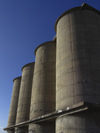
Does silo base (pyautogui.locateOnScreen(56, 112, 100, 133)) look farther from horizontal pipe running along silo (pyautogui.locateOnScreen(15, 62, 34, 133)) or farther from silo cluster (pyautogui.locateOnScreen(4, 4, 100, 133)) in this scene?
horizontal pipe running along silo (pyautogui.locateOnScreen(15, 62, 34, 133))

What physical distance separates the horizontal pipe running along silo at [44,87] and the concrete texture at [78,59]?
3.29 metres

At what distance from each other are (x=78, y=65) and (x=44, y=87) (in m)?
5.81

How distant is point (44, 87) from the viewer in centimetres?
1678

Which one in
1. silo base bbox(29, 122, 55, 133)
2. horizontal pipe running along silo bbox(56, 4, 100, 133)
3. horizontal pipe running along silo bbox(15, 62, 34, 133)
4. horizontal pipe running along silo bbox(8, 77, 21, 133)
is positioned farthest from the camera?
horizontal pipe running along silo bbox(8, 77, 21, 133)

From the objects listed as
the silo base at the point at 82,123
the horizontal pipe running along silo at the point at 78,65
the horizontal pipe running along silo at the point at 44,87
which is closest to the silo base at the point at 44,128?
the horizontal pipe running along silo at the point at 44,87

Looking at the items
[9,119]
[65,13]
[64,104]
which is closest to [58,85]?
[64,104]

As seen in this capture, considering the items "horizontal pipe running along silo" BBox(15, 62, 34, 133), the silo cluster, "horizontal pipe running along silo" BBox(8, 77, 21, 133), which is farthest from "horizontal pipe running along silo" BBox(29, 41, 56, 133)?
"horizontal pipe running along silo" BBox(8, 77, 21, 133)

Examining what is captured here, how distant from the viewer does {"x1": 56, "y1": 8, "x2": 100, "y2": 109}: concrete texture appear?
37.1ft

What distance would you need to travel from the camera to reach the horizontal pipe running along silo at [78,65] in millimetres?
10625

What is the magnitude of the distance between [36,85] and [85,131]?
8.92m

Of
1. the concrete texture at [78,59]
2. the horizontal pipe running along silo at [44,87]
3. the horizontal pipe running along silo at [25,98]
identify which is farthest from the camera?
the horizontal pipe running along silo at [25,98]

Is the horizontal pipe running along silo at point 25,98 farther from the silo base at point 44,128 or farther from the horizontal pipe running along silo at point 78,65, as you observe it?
the horizontal pipe running along silo at point 78,65

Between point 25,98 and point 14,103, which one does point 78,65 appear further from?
point 14,103

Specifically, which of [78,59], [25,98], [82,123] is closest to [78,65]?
[78,59]
